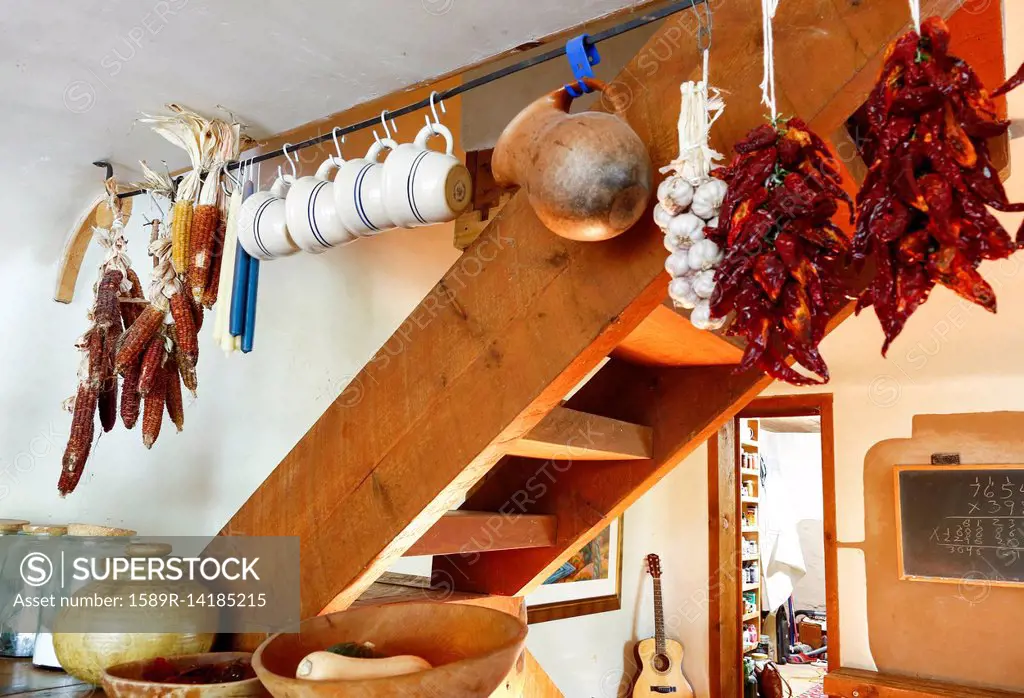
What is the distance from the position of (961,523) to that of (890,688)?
75cm

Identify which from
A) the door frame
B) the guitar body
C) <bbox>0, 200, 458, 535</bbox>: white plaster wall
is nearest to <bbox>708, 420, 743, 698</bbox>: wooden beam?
the door frame

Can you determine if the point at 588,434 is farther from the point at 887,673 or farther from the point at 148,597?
the point at 887,673

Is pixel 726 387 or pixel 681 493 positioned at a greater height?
pixel 726 387

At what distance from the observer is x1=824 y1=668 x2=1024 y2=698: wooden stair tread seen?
10.1ft

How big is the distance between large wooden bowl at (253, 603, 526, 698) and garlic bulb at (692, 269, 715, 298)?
0.44 meters

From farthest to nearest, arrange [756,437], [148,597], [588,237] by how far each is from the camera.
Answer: [756,437] → [148,597] → [588,237]

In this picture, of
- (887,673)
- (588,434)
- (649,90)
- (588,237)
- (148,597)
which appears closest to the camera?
(588,237)

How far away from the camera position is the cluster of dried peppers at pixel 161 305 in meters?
1.46

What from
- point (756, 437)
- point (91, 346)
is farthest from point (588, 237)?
point (756, 437)

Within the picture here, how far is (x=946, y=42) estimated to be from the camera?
648mm

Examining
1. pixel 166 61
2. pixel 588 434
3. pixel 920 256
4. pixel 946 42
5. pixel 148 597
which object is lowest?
pixel 148 597

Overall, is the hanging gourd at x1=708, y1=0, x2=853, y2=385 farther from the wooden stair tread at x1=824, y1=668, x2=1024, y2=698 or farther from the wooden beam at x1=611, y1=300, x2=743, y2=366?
the wooden stair tread at x1=824, y1=668, x2=1024, y2=698

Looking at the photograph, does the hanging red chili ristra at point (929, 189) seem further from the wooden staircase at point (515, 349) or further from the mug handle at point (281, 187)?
the mug handle at point (281, 187)

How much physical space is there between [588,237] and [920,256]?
1.04 feet
